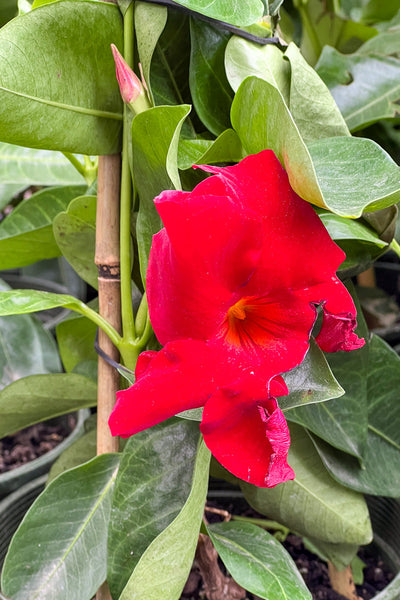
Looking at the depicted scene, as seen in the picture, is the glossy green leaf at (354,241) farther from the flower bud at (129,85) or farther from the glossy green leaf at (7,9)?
the glossy green leaf at (7,9)

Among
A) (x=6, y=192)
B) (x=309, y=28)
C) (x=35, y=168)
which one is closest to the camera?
(x=35, y=168)

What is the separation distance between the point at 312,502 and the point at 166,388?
33 centimetres

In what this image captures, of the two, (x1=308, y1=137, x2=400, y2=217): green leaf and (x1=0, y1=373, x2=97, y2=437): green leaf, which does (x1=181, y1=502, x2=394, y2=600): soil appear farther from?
(x1=308, y1=137, x2=400, y2=217): green leaf

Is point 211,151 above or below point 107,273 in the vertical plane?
above

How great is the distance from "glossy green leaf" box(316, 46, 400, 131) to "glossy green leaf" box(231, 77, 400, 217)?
26 cm

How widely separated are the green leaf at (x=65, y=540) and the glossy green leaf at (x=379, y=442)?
0.22m

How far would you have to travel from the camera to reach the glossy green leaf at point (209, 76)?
0.51m

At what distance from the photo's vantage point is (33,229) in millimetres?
741

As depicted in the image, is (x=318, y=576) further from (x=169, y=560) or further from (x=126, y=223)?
(x=126, y=223)

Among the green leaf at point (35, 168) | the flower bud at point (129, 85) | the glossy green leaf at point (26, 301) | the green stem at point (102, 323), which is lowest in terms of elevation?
the green leaf at point (35, 168)

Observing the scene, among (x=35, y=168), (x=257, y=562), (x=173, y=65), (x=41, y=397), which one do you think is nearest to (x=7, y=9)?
(x=35, y=168)

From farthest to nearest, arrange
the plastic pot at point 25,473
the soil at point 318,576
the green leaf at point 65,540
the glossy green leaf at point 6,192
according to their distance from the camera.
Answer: the glossy green leaf at point 6,192 < the plastic pot at point 25,473 < the soil at point 318,576 < the green leaf at point 65,540

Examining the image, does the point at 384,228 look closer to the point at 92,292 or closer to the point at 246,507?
the point at 246,507

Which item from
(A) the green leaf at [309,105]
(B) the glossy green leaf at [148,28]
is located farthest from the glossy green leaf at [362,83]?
(B) the glossy green leaf at [148,28]
